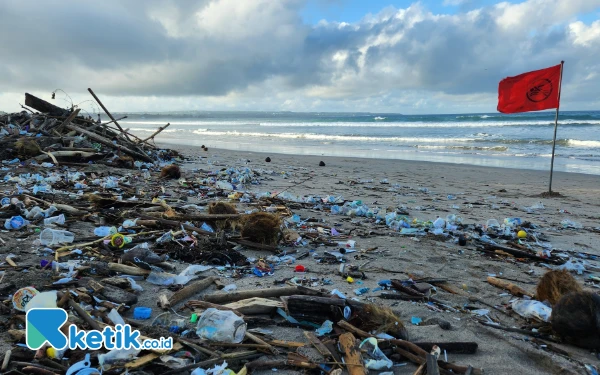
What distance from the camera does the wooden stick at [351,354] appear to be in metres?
2.05

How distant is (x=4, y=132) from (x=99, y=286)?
875cm

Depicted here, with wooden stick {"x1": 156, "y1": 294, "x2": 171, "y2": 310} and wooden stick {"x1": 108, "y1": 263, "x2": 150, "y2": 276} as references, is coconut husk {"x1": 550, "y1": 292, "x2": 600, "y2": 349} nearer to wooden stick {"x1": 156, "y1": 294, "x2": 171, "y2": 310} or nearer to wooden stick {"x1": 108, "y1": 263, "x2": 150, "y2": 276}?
wooden stick {"x1": 156, "y1": 294, "x2": 171, "y2": 310}

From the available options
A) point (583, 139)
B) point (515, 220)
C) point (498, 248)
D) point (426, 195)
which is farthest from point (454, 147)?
point (498, 248)

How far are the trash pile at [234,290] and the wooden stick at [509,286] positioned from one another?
2cm

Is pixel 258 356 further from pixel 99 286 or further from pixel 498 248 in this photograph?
pixel 498 248

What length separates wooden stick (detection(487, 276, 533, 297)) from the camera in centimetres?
313

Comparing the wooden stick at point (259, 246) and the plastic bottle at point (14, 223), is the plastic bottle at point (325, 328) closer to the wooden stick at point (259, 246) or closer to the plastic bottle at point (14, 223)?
the wooden stick at point (259, 246)

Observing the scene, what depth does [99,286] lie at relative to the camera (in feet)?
9.07

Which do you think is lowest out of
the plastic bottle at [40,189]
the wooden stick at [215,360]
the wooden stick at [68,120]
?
the wooden stick at [215,360]

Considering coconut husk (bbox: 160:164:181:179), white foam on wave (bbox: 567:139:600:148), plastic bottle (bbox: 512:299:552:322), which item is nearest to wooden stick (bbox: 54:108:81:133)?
coconut husk (bbox: 160:164:181:179)

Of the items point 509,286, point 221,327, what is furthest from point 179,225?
point 509,286

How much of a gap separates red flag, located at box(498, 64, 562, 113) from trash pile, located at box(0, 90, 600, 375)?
11.5ft

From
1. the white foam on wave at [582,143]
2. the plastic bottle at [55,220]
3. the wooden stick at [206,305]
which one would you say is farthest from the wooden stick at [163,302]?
the white foam on wave at [582,143]

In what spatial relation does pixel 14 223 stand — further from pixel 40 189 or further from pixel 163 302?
pixel 163 302
